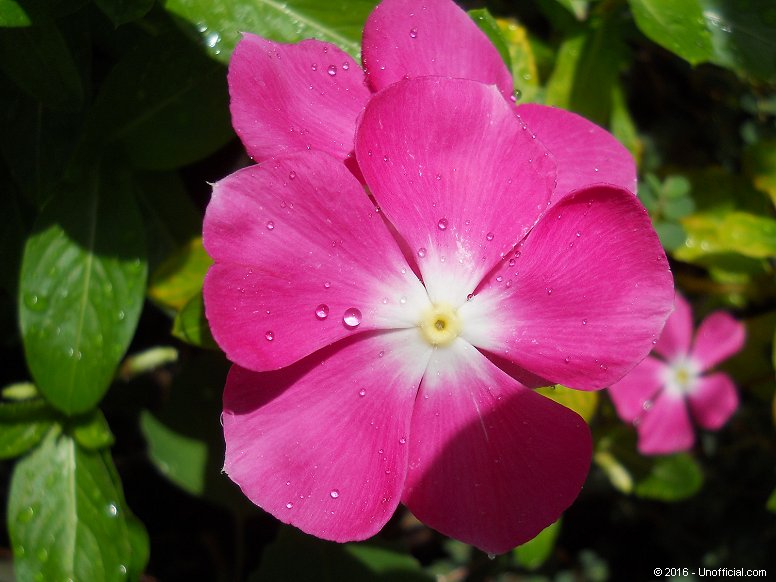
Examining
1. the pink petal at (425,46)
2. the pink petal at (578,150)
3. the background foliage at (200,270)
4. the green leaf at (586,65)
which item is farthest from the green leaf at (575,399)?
the green leaf at (586,65)

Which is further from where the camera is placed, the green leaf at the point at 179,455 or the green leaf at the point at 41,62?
the green leaf at the point at 179,455

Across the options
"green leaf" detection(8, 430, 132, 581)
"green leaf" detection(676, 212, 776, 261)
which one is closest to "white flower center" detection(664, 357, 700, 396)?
"green leaf" detection(676, 212, 776, 261)

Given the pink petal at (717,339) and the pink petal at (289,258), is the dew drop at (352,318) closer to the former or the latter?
the pink petal at (289,258)

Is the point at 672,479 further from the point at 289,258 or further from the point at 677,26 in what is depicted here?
the point at 289,258

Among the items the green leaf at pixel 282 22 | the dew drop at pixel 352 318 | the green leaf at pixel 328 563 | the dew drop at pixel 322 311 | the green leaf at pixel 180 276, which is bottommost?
the green leaf at pixel 328 563

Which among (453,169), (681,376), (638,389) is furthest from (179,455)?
(681,376)

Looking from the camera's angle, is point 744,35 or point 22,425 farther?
point 744,35
